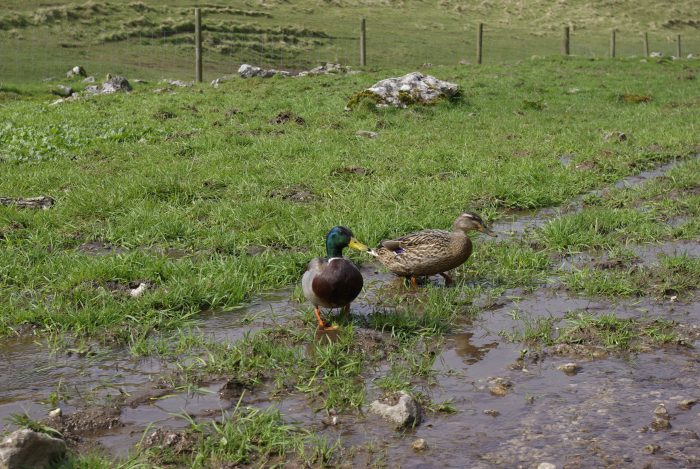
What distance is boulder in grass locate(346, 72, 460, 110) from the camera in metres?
18.5

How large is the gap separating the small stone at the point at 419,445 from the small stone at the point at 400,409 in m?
0.20

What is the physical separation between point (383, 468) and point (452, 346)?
2002 mm

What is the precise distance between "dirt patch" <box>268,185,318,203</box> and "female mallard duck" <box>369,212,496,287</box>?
3.20 m

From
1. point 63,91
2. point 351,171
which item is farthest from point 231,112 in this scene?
point 63,91

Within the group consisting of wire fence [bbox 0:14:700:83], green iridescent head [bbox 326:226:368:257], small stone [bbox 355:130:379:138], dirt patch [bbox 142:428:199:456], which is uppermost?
wire fence [bbox 0:14:700:83]

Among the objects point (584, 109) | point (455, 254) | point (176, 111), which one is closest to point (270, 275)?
point (455, 254)

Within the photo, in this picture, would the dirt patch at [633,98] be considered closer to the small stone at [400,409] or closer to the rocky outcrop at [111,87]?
the rocky outcrop at [111,87]

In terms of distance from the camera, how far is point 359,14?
5475cm

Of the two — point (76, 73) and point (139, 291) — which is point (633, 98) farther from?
point (76, 73)

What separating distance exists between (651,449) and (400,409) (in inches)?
56.0

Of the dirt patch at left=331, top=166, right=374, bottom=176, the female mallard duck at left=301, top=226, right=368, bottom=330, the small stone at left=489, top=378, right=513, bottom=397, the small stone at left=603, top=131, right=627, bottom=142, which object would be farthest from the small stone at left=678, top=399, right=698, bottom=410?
the small stone at left=603, top=131, right=627, bottom=142

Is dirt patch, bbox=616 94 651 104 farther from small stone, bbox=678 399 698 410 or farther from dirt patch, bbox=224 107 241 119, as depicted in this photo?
small stone, bbox=678 399 698 410

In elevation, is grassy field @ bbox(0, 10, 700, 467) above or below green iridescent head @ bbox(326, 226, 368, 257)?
below

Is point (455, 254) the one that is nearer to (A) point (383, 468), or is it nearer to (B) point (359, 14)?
(A) point (383, 468)
